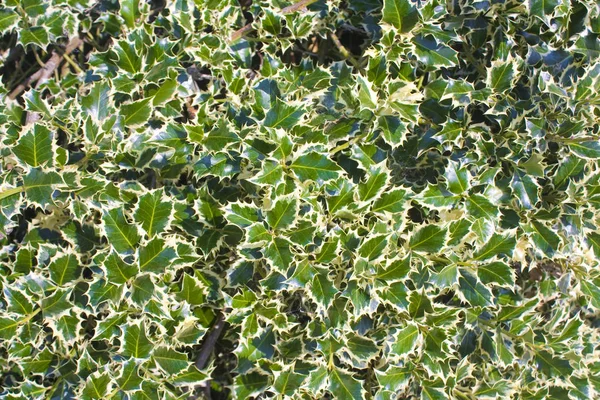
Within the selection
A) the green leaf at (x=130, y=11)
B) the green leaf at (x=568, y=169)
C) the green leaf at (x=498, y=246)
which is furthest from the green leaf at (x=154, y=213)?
the green leaf at (x=568, y=169)

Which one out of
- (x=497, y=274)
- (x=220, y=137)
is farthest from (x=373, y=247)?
(x=220, y=137)

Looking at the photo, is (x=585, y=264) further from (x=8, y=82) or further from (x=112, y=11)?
(x=8, y=82)

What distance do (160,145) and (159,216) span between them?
26 cm

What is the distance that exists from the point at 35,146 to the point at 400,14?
1173 mm

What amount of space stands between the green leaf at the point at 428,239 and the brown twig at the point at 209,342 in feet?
2.27

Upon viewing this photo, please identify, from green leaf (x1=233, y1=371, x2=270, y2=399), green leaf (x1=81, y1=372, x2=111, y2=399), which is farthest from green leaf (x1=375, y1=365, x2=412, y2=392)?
green leaf (x1=81, y1=372, x2=111, y2=399)

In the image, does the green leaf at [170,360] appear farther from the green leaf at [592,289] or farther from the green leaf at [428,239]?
the green leaf at [592,289]

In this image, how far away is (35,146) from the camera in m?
1.68

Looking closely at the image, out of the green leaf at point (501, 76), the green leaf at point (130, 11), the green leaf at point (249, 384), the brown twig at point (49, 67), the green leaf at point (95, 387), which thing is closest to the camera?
the green leaf at point (95, 387)

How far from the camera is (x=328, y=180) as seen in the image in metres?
1.66

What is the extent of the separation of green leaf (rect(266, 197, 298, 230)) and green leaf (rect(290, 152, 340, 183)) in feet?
0.35

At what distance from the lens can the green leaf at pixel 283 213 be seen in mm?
1596

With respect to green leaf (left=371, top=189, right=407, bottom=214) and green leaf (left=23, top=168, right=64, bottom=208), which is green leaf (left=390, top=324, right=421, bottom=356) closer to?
green leaf (left=371, top=189, right=407, bottom=214)

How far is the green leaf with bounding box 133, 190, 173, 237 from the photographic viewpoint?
5.46ft
